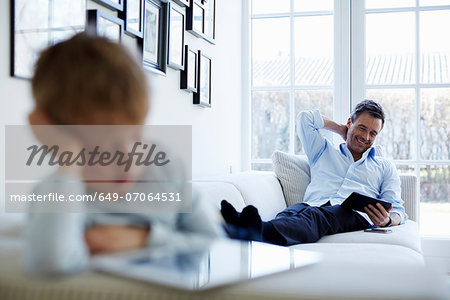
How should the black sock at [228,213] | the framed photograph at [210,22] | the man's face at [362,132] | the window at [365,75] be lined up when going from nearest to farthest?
the black sock at [228,213], the man's face at [362,132], the framed photograph at [210,22], the window at [365,75]

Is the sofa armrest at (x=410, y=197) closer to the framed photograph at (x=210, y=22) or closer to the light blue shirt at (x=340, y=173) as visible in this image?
the light blue shirt at (x=340, y=173)

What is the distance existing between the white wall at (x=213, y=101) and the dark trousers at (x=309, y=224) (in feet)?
2.07

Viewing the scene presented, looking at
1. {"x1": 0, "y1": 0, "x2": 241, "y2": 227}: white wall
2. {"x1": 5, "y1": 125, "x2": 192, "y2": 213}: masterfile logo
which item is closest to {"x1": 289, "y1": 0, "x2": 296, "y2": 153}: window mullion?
{"x1": 0, "y1": 0, "x2": 241, "y2": 227}: white wall

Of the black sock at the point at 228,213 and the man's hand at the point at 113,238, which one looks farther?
the black sock at the point at 228,213

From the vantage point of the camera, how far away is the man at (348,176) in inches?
96.0

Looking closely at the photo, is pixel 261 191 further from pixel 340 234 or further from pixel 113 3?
pixel 113 3

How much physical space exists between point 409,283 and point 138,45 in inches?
68.9

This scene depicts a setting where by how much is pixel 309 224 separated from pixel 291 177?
2.57 feet

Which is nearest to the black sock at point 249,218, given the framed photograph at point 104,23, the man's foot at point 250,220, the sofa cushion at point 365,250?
the man's foot at point 250,220

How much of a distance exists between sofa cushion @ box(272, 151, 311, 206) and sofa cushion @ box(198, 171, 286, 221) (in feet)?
0.17

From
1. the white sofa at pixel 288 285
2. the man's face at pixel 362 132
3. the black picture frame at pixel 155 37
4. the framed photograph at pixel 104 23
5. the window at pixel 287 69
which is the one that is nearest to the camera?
the white sofa at pixel 288 285

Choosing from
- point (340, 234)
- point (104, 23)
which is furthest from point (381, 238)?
point (104, 23)

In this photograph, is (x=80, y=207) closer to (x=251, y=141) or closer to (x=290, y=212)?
(x=290, y=212)

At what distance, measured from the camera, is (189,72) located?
2.65 metres
